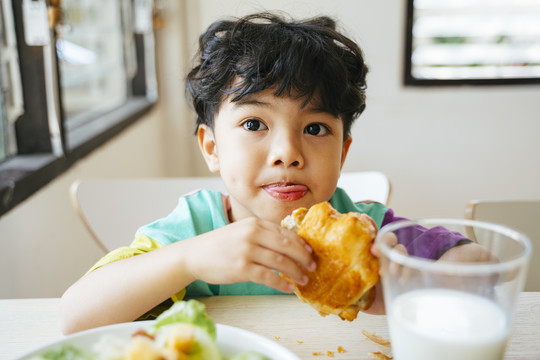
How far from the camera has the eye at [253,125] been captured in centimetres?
87

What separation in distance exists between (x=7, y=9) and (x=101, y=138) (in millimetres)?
650

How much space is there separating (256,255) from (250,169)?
287 mm

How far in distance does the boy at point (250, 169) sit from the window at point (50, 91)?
1.90 ft

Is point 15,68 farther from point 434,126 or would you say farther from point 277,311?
point 434,126

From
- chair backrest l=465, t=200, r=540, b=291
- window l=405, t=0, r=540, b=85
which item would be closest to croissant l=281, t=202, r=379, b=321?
chair backrest l=465, t=200, r=540, b=291

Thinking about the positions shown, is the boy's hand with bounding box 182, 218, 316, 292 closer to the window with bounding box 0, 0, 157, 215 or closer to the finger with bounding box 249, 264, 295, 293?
the finger with bounding box 249, 264, 295, 293

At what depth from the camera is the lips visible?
2.73 ft

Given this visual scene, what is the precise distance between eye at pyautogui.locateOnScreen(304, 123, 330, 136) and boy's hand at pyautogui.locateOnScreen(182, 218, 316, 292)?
0.31 metres

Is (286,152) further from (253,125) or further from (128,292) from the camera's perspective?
(128,292)

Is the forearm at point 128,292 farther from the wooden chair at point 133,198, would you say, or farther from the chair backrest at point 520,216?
the chair backrest at point 520,216

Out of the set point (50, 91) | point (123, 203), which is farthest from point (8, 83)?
point (123, 203)

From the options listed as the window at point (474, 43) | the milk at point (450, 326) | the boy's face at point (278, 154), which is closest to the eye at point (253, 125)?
the boy's face at point (278, 154)

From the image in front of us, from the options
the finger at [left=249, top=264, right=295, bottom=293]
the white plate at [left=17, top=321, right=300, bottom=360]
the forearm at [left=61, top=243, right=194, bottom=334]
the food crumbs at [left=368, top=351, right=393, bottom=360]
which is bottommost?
the food crumbs at [left=368, top=351, right=393, bottom=360]

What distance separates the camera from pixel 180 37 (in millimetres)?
3070
